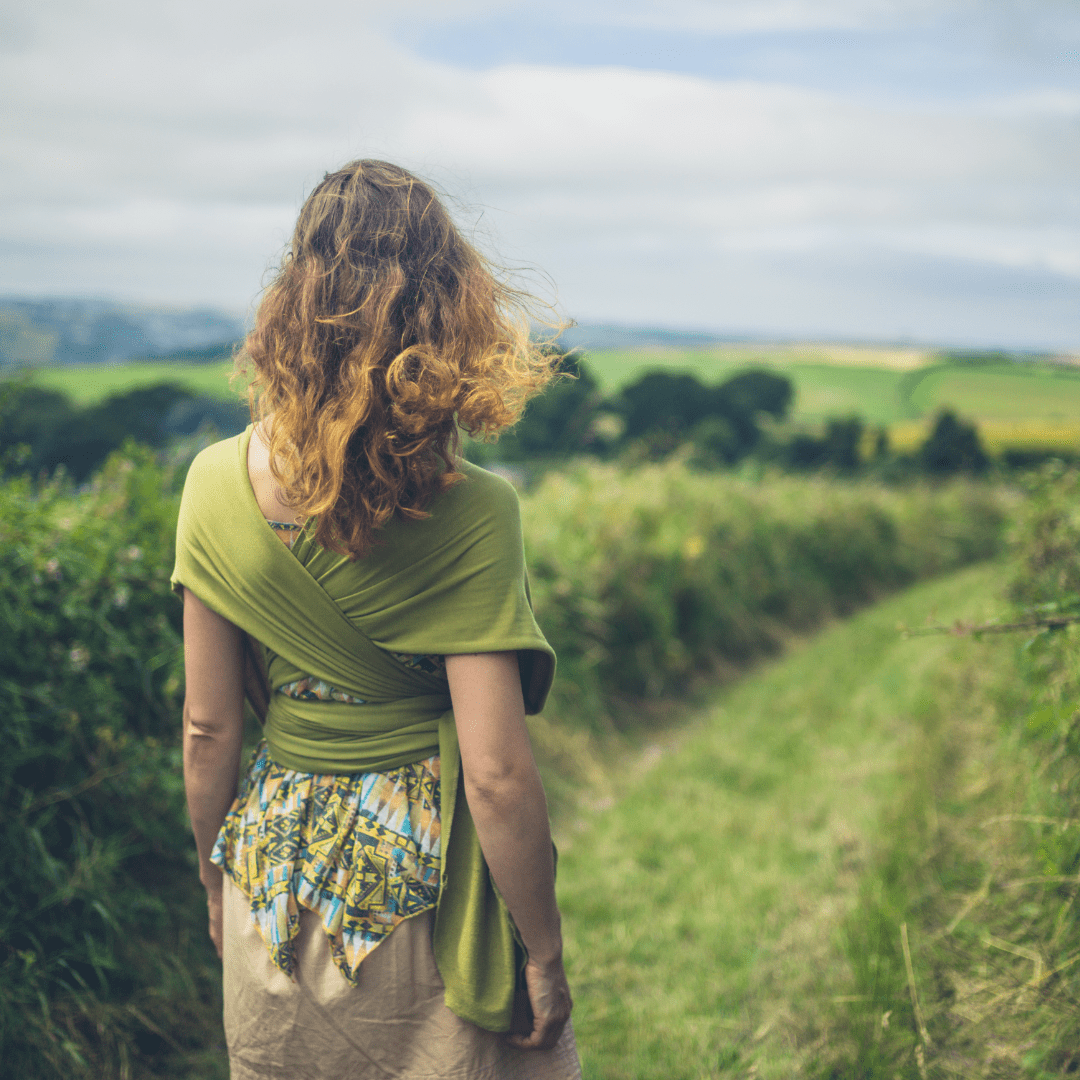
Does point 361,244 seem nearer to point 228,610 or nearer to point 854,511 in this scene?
point 228,610

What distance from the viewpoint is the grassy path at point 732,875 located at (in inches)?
101

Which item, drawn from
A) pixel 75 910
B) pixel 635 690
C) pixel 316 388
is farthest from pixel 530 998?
pixel 635 690

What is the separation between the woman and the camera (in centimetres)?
116

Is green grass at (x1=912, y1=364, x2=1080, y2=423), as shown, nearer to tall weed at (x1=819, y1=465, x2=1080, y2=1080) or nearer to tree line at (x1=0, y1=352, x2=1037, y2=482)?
tree line at (x1=0, y1=352, x2=1037, y2=482)

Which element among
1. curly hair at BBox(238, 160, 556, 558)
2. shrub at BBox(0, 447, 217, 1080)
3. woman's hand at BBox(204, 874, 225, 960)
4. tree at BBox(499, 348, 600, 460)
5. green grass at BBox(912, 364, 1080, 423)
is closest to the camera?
curly hair at BBox(238, 160, 556, 558)

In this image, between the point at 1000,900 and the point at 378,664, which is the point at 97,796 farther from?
the point at 1000,900

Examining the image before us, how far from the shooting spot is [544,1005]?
51.7 inches

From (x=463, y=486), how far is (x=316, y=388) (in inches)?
10.4

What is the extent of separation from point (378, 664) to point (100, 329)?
7.19 m

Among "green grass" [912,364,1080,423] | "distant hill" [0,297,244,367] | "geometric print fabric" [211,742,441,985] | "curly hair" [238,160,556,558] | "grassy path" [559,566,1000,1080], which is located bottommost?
"grassy path" [559,566,1000,1080]

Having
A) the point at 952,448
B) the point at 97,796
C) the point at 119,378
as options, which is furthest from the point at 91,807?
the point at 952,448

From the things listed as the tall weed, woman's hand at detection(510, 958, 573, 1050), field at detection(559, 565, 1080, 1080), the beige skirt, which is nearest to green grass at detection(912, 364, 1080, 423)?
field at detection(559, 565, 1080, 1080)

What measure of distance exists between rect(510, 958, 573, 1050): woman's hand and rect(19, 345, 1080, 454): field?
1.19m

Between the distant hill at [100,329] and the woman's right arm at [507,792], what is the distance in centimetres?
260
